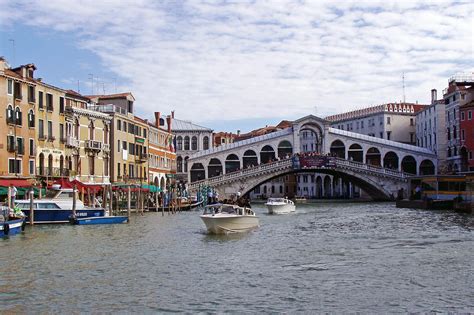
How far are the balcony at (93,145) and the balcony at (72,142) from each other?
31.7 inches

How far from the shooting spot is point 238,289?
13.2 meters

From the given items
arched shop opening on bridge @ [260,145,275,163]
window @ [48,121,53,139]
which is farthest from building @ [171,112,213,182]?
window @ [48,121,53,139]

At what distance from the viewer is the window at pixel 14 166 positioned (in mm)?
31812

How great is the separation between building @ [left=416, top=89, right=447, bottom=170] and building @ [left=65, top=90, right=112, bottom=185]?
107 feet

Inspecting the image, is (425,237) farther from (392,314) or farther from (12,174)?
(12,174)

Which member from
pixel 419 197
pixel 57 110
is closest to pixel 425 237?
pixel 57 110

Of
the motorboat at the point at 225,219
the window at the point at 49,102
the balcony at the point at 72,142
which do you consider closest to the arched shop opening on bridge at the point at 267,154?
the balcony at the point at 72,142

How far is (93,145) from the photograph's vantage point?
3981cm

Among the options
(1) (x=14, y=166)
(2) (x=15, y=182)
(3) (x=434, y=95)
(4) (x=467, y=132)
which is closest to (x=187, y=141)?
(3) (x=434, y=95)

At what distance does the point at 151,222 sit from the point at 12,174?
6969 millimetres

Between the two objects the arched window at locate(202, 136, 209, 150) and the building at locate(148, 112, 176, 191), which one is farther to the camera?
the arched window at locate(202, 136, 209, 150)

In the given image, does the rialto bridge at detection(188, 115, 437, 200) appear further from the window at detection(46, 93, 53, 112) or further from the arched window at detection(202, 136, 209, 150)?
the window at detection(46, 93, 53, 112)

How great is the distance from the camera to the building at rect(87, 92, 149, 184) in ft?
141

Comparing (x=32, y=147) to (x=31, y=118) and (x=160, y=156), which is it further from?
(x=160, y=156)
